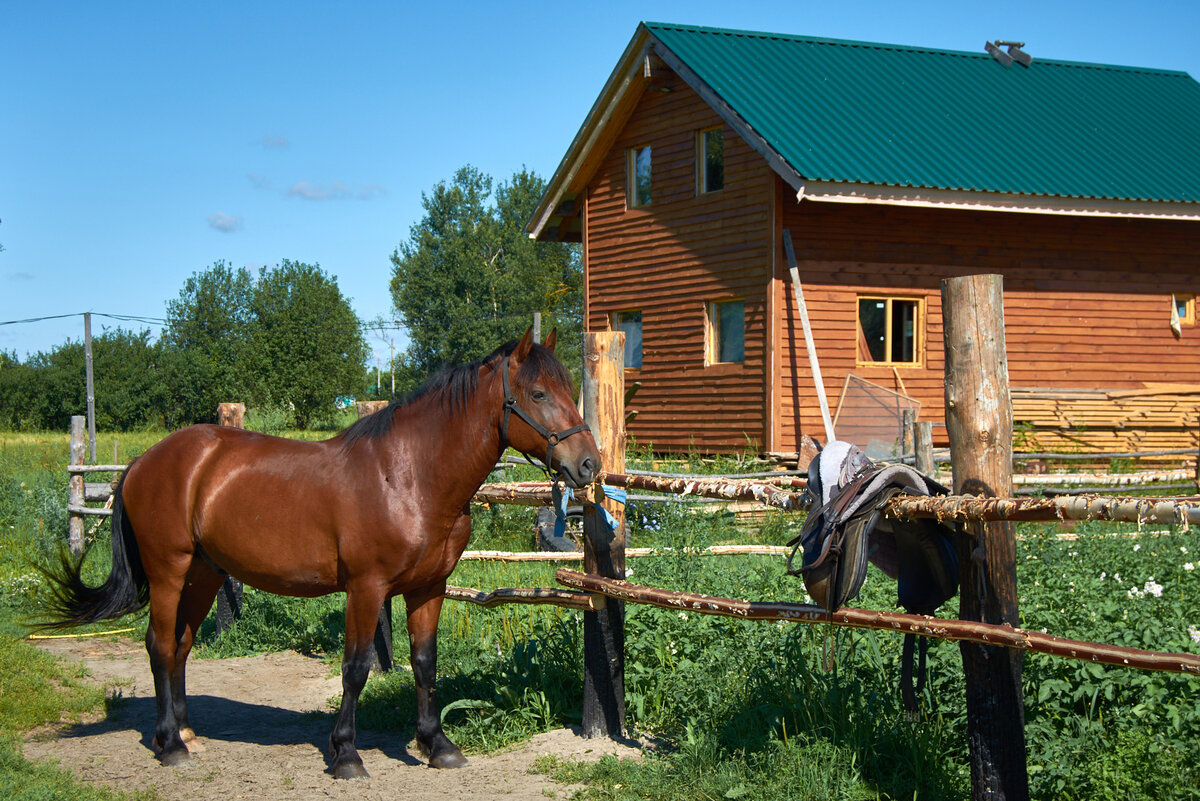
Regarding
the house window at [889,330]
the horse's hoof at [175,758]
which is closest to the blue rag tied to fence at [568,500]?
the horse's hoof at [175,758]

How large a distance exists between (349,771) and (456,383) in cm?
190

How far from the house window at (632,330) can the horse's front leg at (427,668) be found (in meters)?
13.4

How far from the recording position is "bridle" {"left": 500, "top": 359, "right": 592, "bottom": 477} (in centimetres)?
460

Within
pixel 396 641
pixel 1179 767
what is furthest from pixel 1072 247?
pixel 1179 767

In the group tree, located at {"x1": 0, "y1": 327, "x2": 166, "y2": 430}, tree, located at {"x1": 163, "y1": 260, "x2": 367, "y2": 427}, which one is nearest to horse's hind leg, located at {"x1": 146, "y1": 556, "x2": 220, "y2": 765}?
tree, located at {"x1": 163, "y1": 260, "x2": 367, "y2": 427}

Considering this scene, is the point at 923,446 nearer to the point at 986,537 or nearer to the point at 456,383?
the point at 456,383

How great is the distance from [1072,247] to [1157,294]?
197cm

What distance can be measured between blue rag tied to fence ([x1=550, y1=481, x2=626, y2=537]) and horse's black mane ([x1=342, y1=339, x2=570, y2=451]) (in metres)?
0.56

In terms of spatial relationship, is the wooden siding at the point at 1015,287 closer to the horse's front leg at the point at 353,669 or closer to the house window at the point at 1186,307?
the house window at the point at 1186,307

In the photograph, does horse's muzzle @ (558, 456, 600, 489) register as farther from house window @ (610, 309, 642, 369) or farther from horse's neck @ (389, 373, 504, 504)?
house window @ (610, 309, 642, 369)

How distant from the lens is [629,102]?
18031 mm

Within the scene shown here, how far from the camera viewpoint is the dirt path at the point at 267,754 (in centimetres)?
461

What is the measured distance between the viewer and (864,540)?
3.62m

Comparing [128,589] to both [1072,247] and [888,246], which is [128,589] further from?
[1072,247]
